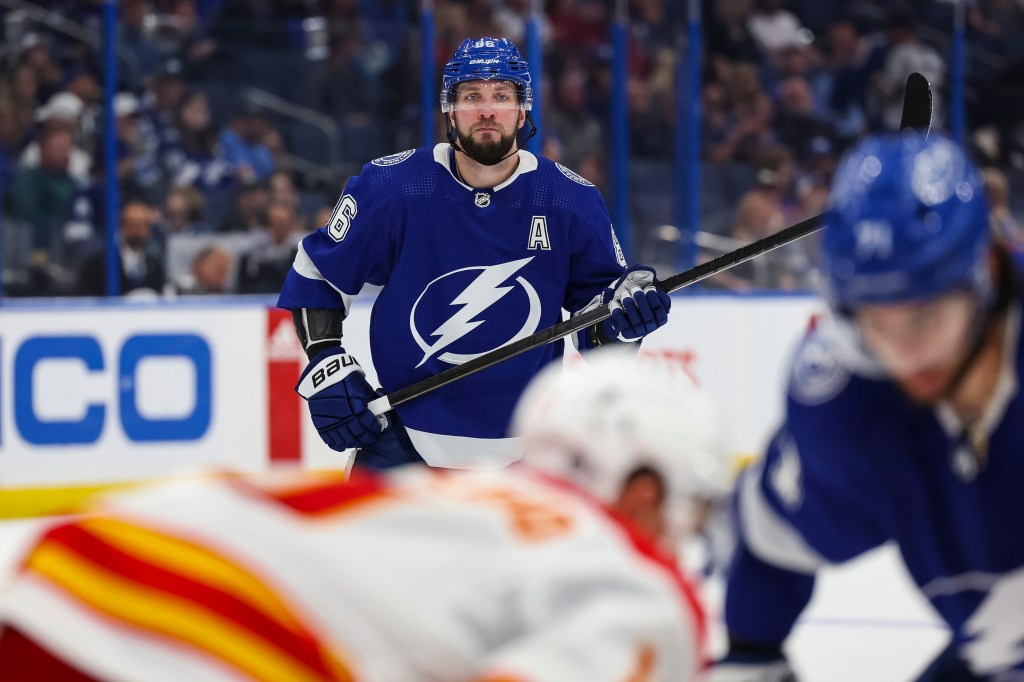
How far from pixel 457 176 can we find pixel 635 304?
43 centimetres

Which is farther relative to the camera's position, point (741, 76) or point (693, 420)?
point (741, 76)

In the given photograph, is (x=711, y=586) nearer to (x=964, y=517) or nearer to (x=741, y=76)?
(x=964, y=517)

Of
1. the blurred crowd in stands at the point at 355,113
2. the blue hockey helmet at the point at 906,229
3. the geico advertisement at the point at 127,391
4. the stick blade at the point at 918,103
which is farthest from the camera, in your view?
the blurred crowd in stands at the point at 355,113

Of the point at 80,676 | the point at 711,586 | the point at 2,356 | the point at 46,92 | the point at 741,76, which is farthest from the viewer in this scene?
Result: the point at 741,76

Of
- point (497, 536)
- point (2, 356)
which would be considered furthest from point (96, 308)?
point (497, 536)

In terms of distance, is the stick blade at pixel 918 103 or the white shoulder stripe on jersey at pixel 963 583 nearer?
the white shoulder stripe on jersey at pixel 963 583

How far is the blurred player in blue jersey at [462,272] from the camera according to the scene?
3127mm

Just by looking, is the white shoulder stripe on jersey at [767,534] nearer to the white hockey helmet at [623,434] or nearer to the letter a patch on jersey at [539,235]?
the white hockey helmet at [623,434]

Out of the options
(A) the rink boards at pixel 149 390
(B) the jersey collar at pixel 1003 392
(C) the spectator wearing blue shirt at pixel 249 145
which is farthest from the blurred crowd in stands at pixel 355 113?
(B) the jersey collar at pixel 1003 392

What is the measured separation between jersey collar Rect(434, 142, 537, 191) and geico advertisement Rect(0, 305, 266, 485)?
2421 millimetres

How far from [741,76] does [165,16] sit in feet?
8.34

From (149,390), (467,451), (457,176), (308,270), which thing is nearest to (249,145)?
(149,390)

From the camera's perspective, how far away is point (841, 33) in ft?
24.3

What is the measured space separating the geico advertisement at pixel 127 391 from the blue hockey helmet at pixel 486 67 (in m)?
2.43
